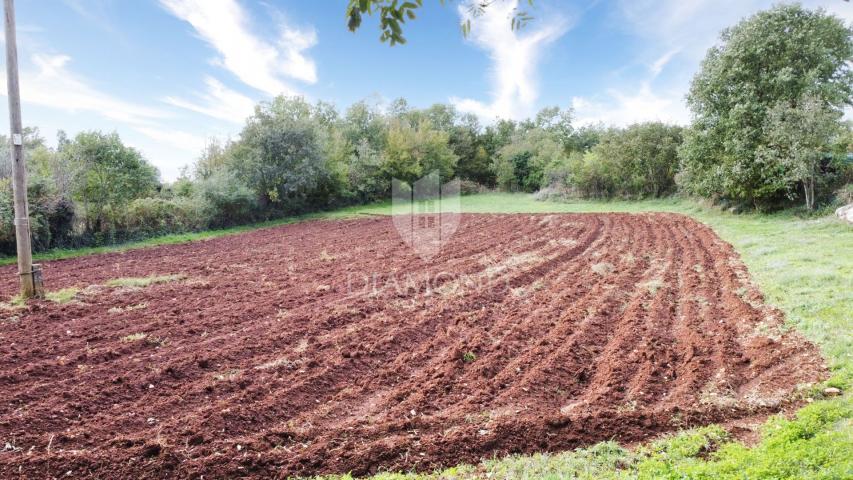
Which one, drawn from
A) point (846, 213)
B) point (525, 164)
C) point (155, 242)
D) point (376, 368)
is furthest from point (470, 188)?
point (376, 368)

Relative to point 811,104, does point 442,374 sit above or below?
below

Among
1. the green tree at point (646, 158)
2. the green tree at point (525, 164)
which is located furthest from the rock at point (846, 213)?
the green tree at point (525, 164)

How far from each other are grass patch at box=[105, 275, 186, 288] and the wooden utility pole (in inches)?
56.6

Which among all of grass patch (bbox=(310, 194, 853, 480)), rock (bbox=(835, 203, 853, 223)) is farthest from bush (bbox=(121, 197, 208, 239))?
rock (bbox=(835, 203, 853, 223))

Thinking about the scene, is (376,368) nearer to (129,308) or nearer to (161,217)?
(129,308)

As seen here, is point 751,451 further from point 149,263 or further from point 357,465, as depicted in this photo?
point 149,263

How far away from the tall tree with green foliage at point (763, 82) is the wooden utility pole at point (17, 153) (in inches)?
840

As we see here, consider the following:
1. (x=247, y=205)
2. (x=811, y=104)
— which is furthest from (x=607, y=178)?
(x=247, y=205)

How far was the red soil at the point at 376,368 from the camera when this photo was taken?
11.9 feet

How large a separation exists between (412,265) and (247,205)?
15.0 meters

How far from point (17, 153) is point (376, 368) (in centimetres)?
804

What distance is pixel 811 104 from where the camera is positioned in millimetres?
15117

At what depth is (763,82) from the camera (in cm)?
1694

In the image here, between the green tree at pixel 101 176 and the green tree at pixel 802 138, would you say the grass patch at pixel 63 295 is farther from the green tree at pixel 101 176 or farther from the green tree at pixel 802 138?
the green tree at pixel 802 138
